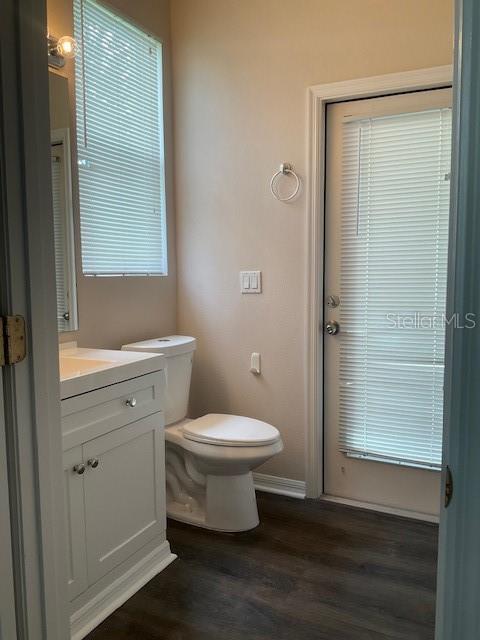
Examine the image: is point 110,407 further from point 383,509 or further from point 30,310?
point 383,509

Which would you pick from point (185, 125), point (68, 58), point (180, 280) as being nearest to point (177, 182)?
point (185, 125)

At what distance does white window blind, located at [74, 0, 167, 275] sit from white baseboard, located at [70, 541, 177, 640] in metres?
1.29

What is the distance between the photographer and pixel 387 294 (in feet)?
8.71

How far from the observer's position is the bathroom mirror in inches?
92.0

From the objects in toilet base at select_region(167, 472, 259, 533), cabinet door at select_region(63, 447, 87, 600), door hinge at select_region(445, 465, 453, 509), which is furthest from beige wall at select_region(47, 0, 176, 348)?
door hinge at select_region(445, 465, 453, 509)

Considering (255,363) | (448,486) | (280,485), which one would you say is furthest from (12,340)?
(280,485)

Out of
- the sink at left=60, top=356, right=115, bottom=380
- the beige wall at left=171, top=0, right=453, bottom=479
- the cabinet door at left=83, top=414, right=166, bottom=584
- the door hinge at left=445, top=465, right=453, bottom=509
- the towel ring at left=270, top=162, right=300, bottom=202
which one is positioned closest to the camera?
the door hinge at left=445, top=465, right=453, bottom=509

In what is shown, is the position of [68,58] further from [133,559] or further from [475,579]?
[475,579]

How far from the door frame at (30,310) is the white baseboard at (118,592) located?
0.82 meters

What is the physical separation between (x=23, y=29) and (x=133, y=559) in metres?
1.85

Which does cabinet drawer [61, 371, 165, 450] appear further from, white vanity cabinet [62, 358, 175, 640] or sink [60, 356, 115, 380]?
sink [60, 356, 115, 380]

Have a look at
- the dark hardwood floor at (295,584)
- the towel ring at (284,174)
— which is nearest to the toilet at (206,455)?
the dark hardwood floor at (295,584)

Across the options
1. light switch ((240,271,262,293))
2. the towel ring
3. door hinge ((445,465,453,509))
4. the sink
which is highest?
the towel ring

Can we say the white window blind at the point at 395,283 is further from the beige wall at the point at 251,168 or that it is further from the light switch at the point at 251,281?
the light switch at the point at 251,281
